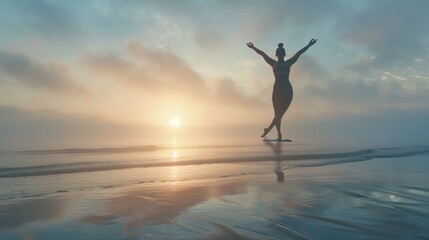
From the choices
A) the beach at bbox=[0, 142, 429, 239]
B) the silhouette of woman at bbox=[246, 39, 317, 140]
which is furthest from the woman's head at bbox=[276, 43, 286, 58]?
the beach at bbox=[0, 142, 429, 239]

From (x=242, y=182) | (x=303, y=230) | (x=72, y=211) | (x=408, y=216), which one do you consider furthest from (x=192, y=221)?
(x=242, y=182)

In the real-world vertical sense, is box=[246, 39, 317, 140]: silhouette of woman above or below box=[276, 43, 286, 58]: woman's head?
below

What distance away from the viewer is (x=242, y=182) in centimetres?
1035

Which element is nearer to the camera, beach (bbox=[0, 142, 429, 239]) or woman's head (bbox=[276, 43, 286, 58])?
beach (bbox=[0, 142, 429, 239])

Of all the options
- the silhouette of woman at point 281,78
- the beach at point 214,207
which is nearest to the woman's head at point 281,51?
the silhouette of woman at point 281,78

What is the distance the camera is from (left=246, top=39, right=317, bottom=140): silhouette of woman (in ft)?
95.3

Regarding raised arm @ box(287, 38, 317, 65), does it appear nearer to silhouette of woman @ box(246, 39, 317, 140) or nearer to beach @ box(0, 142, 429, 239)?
silhouette of woman @ box(246, 39, 317, 140)

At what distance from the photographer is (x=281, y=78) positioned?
29406mm

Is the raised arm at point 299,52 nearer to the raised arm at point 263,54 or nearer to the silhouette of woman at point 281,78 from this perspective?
the silhouette of woman at point 281,78

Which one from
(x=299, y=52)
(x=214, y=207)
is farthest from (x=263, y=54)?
(x=214, y=207)

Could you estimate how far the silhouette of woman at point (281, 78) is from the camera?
29.0m

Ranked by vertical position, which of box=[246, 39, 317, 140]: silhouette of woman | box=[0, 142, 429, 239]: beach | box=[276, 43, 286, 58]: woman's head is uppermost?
box=[276, 43, 286, 58]: woman's head

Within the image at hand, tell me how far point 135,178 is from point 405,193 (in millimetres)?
8525

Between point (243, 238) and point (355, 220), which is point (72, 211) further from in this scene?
point (355, 220)
